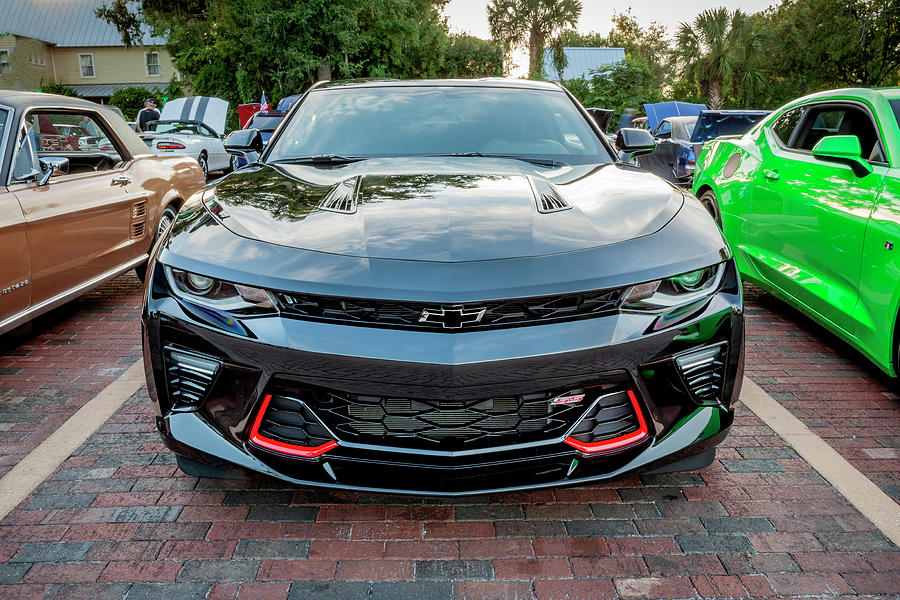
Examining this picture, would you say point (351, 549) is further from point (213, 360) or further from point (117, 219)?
point (117, 219)

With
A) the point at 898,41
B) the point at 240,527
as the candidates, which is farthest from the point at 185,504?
the point at 898,41

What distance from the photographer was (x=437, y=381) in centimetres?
201

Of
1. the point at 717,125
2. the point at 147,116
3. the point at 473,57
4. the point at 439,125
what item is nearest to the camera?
the point at 439,125

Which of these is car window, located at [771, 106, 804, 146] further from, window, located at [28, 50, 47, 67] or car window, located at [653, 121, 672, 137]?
window, located at [28, 50, 47, 67]

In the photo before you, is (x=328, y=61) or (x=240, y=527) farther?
(x=328, y=61)

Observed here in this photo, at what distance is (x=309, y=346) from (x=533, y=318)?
0.67 metres

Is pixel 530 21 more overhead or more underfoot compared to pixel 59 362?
more overhead

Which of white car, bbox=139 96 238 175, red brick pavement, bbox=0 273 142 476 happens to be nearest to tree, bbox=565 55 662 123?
white car, bbox=139 96 238 175

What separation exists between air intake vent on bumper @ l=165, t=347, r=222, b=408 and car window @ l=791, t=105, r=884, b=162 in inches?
139

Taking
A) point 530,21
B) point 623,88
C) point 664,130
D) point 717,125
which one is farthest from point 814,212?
point 530,21

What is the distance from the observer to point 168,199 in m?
5.96

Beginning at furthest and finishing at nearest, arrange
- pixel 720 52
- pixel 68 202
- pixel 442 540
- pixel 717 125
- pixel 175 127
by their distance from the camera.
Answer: pixel 720 52
pixel 175 127
pixel 717 125
pixel 68 202
pixel 442 540

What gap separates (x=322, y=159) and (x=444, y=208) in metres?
1.12

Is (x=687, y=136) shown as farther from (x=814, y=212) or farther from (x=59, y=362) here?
(x=59, y=362)
